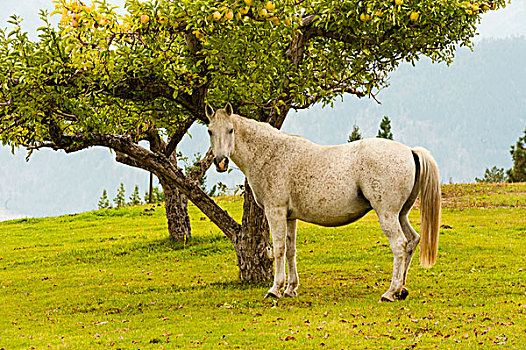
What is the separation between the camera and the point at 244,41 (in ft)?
34.8

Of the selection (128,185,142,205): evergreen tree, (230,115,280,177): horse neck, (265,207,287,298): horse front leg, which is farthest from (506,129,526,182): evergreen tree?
(265,207,287,298): horse front leg

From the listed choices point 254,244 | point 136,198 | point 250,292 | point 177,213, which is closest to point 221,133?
point 254,244

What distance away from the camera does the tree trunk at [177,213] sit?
19.7 metres

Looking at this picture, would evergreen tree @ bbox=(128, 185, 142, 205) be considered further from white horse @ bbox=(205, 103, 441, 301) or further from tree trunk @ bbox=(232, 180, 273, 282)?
white horse @ bbox=(205, 103, 441, 301)

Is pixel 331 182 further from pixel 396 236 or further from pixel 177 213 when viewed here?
pixel 177 213

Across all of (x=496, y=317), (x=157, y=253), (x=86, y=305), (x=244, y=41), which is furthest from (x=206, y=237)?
(x=496, y=317)

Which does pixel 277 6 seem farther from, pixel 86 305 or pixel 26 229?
pixel 26 229

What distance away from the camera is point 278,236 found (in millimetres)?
11133

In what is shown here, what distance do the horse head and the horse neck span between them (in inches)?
11.4

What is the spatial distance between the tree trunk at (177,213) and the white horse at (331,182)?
8.68 meters

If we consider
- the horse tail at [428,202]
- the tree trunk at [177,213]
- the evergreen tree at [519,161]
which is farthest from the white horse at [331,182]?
the evergreen tree at [519,161]

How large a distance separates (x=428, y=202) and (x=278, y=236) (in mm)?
2939

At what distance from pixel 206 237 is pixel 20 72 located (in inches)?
461

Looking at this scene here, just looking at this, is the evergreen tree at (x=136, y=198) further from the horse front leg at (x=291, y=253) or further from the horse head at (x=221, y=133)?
the horse head at (x=221, y=133)
